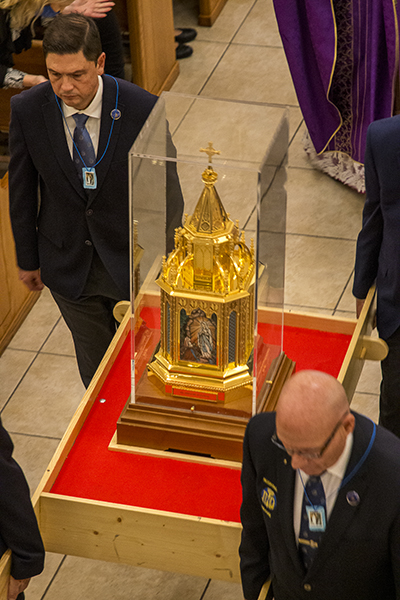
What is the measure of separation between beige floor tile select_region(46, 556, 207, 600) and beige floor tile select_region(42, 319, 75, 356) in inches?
52.1

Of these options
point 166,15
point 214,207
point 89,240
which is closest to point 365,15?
point 166,15

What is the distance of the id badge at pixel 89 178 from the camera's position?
314cm

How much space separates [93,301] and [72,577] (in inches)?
44.0

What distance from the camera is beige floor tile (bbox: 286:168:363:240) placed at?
5.22m

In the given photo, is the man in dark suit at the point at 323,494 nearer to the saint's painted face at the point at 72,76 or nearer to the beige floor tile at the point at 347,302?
the saint's painted face at the point at 72,76

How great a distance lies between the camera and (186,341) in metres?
2.80

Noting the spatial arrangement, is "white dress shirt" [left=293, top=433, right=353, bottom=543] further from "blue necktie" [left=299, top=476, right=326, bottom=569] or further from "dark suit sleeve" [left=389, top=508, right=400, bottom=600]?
"dark suit sleeve" [left=389, top=508, right=400, bottom=600]

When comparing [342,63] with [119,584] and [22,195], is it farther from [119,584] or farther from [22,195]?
[119,584]

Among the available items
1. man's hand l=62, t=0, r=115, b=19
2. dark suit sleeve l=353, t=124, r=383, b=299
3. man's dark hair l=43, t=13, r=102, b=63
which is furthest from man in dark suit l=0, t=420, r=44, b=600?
man's hand l=62, t=0, r=115, b=19

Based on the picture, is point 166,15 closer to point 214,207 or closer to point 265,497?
point 214,207

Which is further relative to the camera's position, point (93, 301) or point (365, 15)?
point (365, 15)

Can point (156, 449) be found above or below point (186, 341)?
below

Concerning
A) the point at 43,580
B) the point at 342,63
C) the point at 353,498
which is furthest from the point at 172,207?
the point at 342,63

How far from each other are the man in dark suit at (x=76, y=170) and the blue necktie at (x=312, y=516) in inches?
40.2
